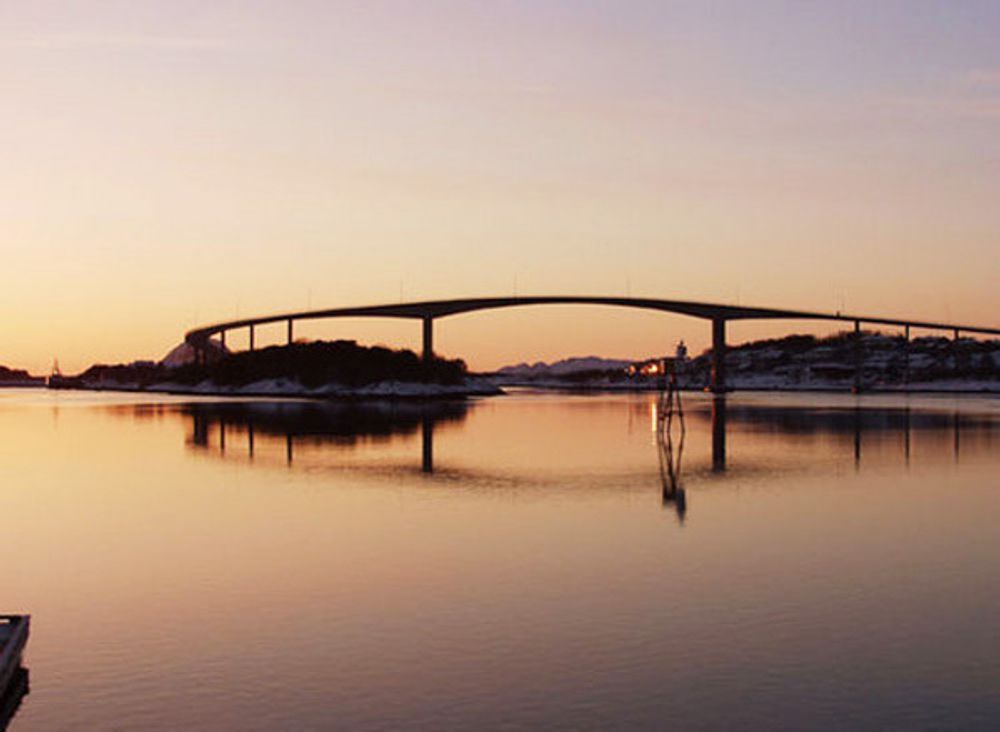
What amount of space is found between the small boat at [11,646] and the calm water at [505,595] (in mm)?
405

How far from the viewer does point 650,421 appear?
248ft

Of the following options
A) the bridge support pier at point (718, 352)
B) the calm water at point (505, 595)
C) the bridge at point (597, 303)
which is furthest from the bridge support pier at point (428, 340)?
the calm water at point (505, 595)

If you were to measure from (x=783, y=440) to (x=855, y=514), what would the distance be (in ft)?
86.4

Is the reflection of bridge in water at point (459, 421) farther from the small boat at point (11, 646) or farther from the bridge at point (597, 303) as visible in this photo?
the bridge at point (597, 303)

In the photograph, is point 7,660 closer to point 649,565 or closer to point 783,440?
point 649,565

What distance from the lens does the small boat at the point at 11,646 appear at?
474 inches

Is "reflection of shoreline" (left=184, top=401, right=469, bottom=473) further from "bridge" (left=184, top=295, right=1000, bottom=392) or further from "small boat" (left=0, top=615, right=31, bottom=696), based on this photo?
"bridge" (left=184, top=295, right=1000, bottom=392)

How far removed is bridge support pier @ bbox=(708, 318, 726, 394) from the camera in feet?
548

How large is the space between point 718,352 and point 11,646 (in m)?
160

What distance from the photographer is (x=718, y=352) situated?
168000 mm

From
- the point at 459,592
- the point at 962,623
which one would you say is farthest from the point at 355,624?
the point at 962,623

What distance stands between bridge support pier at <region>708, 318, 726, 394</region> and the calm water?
430 ft

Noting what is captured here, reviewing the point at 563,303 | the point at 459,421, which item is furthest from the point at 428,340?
the point at 459,421

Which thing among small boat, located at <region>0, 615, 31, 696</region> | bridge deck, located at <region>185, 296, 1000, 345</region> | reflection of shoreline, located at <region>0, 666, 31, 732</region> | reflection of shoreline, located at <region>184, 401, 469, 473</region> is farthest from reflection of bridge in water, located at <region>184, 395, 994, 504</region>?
bridge deck, located at <region>185, 296, 1000, 345</region>
